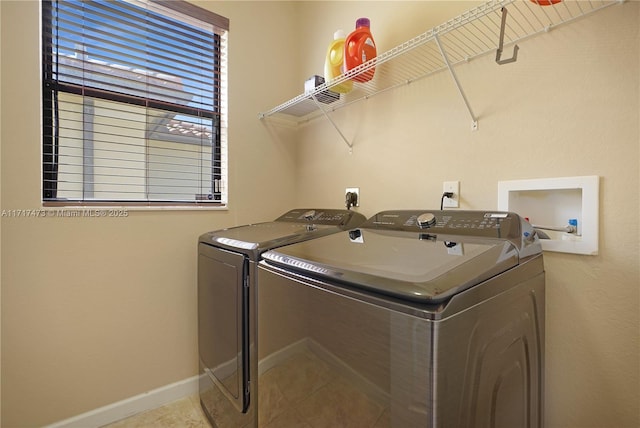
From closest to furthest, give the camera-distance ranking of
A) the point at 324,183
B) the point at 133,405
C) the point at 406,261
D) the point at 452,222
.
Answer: the point at 406,261 < the point at 452,222 < the point at 133,405 < the point at 324,183

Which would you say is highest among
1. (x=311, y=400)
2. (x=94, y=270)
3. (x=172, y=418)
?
(x=94, y=270)

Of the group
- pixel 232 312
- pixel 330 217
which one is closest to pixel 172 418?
pixel 232 312

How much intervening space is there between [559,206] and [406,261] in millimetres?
692

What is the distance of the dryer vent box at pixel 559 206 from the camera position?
93cm

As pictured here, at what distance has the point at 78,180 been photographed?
4.92 ft

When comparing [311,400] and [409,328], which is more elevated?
[409,328]

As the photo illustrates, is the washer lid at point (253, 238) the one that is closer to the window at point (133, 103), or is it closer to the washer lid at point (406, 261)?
the washer lid at point (406, 261)

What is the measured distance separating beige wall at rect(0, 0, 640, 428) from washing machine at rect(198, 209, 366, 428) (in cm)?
25

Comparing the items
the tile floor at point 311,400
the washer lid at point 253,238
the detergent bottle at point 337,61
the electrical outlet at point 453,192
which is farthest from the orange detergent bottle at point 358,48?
the tile floor at point 311,400

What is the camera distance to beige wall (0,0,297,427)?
131cm

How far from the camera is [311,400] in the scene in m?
0.87

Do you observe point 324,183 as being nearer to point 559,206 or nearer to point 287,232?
point 287,232

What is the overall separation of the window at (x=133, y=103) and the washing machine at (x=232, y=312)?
547mm

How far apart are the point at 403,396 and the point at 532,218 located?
→ 87 centimetres
